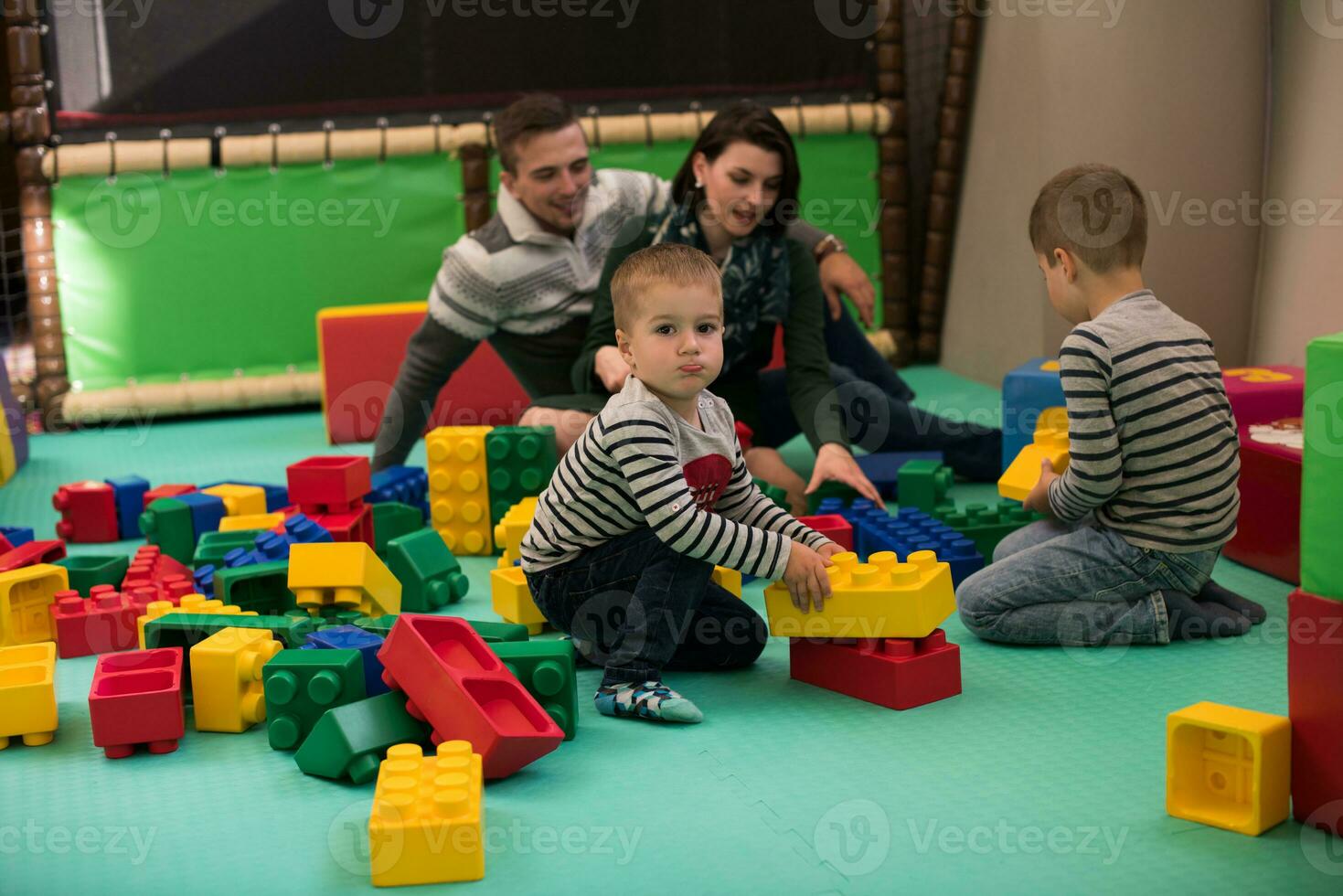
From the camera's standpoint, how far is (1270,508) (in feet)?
6.74

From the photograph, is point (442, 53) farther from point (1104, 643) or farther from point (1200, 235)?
point (1104, 643)

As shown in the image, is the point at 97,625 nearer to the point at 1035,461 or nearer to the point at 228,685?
the point at 228,685

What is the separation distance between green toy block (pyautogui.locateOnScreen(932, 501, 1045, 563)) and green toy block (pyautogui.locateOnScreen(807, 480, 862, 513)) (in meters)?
0.21

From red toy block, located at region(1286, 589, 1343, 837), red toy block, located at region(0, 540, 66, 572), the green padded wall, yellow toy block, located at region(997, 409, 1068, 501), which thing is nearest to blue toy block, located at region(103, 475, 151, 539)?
red toy block, located at region(0, 540, 66, 572)

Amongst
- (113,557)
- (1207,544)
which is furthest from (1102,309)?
(113,557)

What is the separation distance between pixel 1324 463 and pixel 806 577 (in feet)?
1.94

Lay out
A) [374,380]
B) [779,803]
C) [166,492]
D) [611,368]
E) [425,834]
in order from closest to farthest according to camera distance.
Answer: [425,834] < [779,803] < [611,368] < [166,492] < [374,380]

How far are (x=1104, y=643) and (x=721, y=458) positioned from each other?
0.56 m

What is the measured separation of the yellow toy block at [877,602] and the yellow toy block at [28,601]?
3.53 feet

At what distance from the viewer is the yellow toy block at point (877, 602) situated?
63.4 inches

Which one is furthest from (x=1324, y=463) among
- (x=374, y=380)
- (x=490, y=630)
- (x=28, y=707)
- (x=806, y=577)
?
(x=374, y=380)

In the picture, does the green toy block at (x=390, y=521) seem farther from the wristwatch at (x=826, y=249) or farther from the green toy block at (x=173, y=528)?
the wristwatch at (x=826, y=249)

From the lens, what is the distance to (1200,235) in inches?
116

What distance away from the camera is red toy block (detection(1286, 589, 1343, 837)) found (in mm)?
1235
